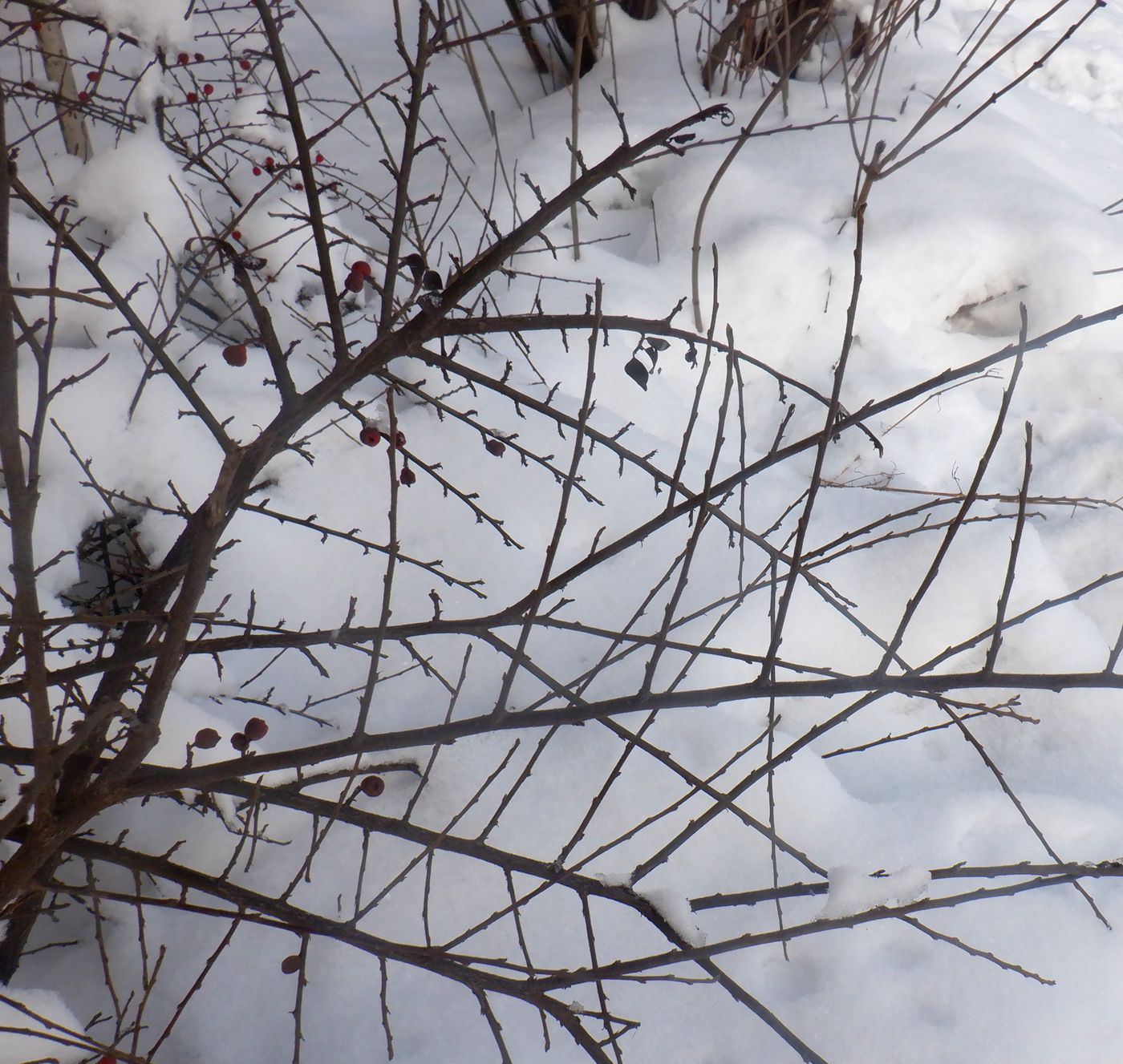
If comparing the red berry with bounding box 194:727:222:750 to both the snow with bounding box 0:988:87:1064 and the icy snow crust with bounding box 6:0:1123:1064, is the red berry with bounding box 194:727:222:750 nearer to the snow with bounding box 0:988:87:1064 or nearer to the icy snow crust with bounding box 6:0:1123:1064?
the icy snow crust with bounding box 6:0:1123:1064

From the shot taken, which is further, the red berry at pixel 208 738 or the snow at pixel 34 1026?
the red berry at pixel 208 738

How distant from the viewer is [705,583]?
1.79 meters

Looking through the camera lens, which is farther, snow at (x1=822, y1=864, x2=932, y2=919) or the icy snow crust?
the icy snow crust

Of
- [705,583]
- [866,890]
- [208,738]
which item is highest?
[705,583]

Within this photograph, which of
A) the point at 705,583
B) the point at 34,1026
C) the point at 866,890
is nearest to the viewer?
the point at 866,890

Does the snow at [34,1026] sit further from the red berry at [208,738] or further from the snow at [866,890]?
the snow at [866,890]

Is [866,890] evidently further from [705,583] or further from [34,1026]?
[705,583]

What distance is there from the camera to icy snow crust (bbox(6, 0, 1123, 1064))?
46.6 inches

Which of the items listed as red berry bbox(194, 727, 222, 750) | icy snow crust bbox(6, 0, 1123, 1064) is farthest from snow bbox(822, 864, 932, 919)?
red berry bbox(194, 727, 222, 750)

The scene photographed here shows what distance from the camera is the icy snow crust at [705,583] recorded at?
1.18 meters

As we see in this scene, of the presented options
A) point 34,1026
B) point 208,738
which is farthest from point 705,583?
point 34,1026

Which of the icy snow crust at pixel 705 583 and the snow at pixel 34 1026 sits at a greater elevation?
the icy snow crust at pixel 705 583

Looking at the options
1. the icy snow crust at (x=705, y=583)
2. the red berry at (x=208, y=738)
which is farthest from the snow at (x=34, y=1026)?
the red berry at (x=208, y=738)

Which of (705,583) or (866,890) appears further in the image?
(705,583)
